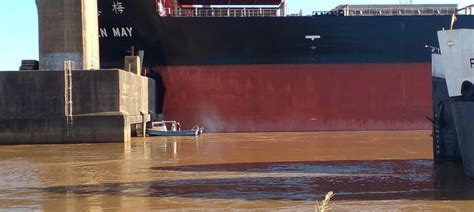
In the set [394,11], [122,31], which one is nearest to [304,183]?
[122,31]

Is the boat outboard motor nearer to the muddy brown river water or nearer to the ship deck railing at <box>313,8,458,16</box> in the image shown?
the muddy brown river water

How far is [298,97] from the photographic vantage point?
1056 inches

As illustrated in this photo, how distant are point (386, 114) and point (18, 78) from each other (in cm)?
1587

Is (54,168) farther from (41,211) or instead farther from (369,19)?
(369,19)

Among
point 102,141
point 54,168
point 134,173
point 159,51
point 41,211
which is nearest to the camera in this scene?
point 41,211

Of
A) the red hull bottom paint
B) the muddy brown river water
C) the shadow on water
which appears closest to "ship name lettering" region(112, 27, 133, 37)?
the red hull bottom paint

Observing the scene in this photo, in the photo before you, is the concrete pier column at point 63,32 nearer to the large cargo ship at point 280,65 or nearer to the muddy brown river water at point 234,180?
the large cargo ship at point 280,65

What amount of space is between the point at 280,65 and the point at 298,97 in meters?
1.69

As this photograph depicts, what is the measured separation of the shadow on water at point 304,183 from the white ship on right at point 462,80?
1.92 ft

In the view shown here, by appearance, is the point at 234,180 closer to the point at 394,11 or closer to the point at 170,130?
the point at 170,130

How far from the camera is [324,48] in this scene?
86.9ft

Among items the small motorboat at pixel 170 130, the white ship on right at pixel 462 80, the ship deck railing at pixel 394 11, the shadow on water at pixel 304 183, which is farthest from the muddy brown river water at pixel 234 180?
the ship deck railing at pixel 394 11

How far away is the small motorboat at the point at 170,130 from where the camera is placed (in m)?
23.5

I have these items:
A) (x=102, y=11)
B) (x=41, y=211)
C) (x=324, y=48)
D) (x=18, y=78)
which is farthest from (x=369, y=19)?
(x=41, y=211)
